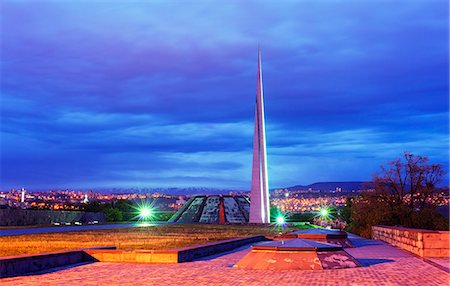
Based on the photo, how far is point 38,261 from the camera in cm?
1266

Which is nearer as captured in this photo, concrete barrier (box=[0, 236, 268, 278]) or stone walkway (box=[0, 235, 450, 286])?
stone walkway (box=[0, 235, 450, 286])

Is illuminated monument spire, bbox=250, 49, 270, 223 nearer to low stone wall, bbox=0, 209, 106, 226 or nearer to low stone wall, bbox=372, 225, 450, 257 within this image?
low stone wall, bbox=0, 209, 106, 226

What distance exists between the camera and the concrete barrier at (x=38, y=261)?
11.6 metres

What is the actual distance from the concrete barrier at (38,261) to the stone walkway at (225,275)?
0.43 meters

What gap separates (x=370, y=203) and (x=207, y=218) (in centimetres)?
2762

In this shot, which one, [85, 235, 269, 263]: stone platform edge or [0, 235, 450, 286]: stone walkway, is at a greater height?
[85, 235, 269, 263]: stone platform edge

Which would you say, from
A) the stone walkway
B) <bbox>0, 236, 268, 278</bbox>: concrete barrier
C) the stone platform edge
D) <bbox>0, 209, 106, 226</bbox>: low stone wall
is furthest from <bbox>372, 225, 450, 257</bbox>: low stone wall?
<bbox>0, 209, 106, 226</bbox>: low stone wall

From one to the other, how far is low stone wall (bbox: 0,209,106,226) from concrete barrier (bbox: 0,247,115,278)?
2868 centimetres

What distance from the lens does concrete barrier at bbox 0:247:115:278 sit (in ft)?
38.1

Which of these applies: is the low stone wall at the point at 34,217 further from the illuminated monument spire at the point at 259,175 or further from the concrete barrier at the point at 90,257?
the concrete barrier at the point at 90,257

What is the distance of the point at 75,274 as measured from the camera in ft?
39.6

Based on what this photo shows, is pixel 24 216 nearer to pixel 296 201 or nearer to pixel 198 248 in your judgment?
pixel 198 248

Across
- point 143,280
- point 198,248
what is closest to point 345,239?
point 198,248

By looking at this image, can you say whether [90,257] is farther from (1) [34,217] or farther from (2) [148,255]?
(1) [34,217]
